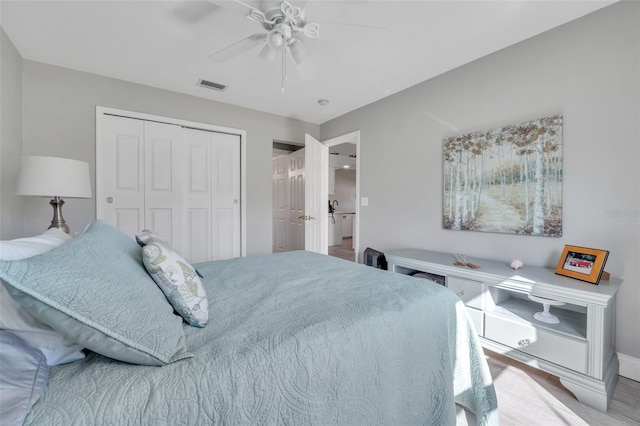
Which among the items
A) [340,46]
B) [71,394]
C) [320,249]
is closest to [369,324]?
[71,394]

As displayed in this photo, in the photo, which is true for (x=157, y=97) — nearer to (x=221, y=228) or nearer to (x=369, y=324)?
(x=221, y=228)

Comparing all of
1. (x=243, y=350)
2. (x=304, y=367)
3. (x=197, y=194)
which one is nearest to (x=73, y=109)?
(x=197, y=194)

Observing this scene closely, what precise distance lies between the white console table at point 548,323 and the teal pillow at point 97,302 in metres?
2.01

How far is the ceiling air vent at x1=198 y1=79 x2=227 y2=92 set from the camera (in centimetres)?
294

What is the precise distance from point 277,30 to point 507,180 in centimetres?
213

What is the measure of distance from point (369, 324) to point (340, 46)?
2212 millimetres

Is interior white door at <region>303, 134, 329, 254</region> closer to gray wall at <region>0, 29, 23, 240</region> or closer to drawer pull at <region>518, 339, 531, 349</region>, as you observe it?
drawer pull at <region>518, 339, 531, 349</region>

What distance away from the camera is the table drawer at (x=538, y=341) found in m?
1.57

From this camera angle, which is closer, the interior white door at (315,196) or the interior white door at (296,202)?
the interior white door at (315,196)

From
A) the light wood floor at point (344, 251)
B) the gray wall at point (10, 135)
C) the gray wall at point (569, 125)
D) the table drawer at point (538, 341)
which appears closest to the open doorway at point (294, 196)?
the light wood floor at point (344, 251)

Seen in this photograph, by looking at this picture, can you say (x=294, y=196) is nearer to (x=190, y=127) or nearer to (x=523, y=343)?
(x=190, y=127)

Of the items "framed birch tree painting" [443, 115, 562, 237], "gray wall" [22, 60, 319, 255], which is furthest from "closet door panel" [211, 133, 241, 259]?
"framed birch tree painting" [443, 115, 562, 237]

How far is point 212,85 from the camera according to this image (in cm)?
302

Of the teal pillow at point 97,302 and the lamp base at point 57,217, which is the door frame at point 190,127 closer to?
the lamp base at point 57,217
